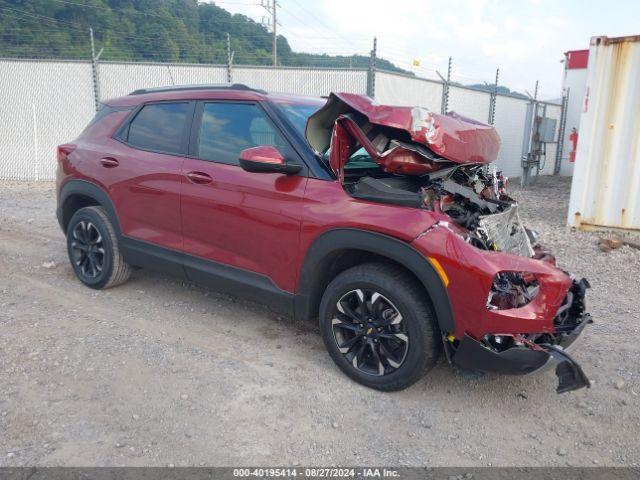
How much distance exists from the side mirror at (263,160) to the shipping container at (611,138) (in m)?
5.43

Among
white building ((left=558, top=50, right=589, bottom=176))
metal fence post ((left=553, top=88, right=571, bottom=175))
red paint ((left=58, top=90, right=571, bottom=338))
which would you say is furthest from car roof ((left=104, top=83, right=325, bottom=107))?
white building ((left=558, top=50, right=589, bottom=176))

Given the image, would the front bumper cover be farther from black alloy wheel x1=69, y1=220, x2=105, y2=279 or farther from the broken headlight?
black alloy wheel x1=69, y1=220, x2=105, y2=279

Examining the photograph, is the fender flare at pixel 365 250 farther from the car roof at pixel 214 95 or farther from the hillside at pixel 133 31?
the hillside at pixel 133 31

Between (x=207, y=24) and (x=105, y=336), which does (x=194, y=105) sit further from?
(x=207, y=24)

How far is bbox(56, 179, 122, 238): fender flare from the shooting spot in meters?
4.75

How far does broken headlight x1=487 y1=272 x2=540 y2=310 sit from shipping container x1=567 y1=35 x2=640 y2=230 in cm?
496

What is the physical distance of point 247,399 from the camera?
3.29 meters

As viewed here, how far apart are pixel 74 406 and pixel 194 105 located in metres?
2.39

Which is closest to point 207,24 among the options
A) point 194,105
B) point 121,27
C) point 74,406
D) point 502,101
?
point 121,27

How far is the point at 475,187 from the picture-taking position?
4.00 metres

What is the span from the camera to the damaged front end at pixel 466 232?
2959mm

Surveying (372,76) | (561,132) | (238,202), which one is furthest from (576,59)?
(238,202)

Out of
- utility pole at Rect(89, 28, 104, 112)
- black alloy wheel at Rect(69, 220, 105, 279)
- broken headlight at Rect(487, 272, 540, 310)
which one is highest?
utility pole at Rect(89, 28, 104, 112)

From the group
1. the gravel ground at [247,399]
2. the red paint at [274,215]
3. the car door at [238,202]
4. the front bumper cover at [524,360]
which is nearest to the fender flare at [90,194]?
the red paint at [274,215]
